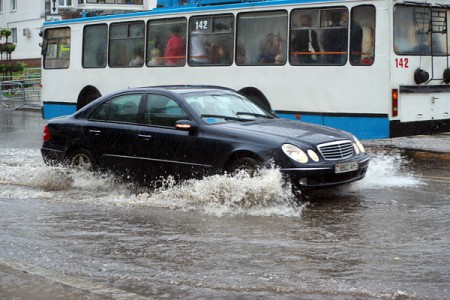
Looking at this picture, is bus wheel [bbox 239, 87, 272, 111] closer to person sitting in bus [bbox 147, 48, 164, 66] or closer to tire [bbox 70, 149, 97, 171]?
person sitting in bus [bbox 147, 48, 164, 66]

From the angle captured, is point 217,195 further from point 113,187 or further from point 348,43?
point 348,43

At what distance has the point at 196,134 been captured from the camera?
10.1m

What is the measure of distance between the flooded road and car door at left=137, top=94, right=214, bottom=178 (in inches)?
9.0

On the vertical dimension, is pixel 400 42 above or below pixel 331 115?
above

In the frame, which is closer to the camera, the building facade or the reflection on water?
the reflection on water

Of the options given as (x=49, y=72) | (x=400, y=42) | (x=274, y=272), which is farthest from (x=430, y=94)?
(x=49, y=72)

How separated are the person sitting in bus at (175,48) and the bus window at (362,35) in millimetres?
4403

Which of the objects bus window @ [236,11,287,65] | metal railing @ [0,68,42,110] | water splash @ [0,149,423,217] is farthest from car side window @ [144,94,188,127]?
metal railing @ [0,68,42,110]

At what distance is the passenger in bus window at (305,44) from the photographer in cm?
1462

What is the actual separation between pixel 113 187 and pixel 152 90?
57.2 inches

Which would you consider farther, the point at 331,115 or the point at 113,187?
the point at 331,115

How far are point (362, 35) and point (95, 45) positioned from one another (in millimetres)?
7810

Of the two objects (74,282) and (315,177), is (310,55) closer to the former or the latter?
(315,177)

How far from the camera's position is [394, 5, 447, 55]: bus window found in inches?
538
